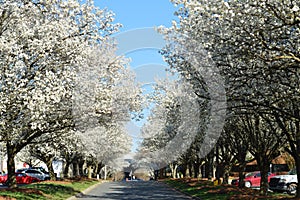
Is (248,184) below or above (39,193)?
below

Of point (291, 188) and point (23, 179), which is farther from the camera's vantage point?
point (23, 179)

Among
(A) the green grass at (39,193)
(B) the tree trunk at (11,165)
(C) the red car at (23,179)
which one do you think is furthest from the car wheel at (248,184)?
(B) the tree trunk at (11,165)

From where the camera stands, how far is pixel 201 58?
1678 centimetres

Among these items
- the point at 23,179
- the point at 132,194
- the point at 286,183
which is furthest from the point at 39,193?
the point at 23,179

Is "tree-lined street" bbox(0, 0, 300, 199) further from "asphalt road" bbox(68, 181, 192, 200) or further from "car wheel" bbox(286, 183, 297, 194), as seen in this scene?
"car wheel" bbox(286, 183, 297, 194)

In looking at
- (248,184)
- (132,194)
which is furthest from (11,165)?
(248,184)

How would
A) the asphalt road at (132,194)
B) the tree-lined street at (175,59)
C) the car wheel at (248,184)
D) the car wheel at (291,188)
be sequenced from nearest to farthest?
1. the tree-lined street at (175,59)
2. the asphalt road at (132,194)
3. the car wheel at (291,188)
4. the car wheel at (248,184)

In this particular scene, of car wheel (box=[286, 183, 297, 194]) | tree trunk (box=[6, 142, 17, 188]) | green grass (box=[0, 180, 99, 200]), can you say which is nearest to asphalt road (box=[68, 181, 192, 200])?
green grass (box=[0, 180, 99, 200])

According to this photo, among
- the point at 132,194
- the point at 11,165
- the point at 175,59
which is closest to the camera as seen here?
the point at 175,59

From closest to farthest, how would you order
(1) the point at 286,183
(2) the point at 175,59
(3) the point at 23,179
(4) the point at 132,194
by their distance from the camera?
1. (2) the point at 175,59
2. (4) the point at 132,194
3. (1) the point at 286,183
4. (3) the point at 23,179

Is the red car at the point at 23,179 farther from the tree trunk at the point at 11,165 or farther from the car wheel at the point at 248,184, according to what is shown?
the tree trunk at the point at 11,165

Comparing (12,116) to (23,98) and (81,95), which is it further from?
(81,95)

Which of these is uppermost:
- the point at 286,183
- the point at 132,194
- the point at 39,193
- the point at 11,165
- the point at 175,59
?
the point at 175,59

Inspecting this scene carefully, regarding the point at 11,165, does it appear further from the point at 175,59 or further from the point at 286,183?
the point at 286,183
